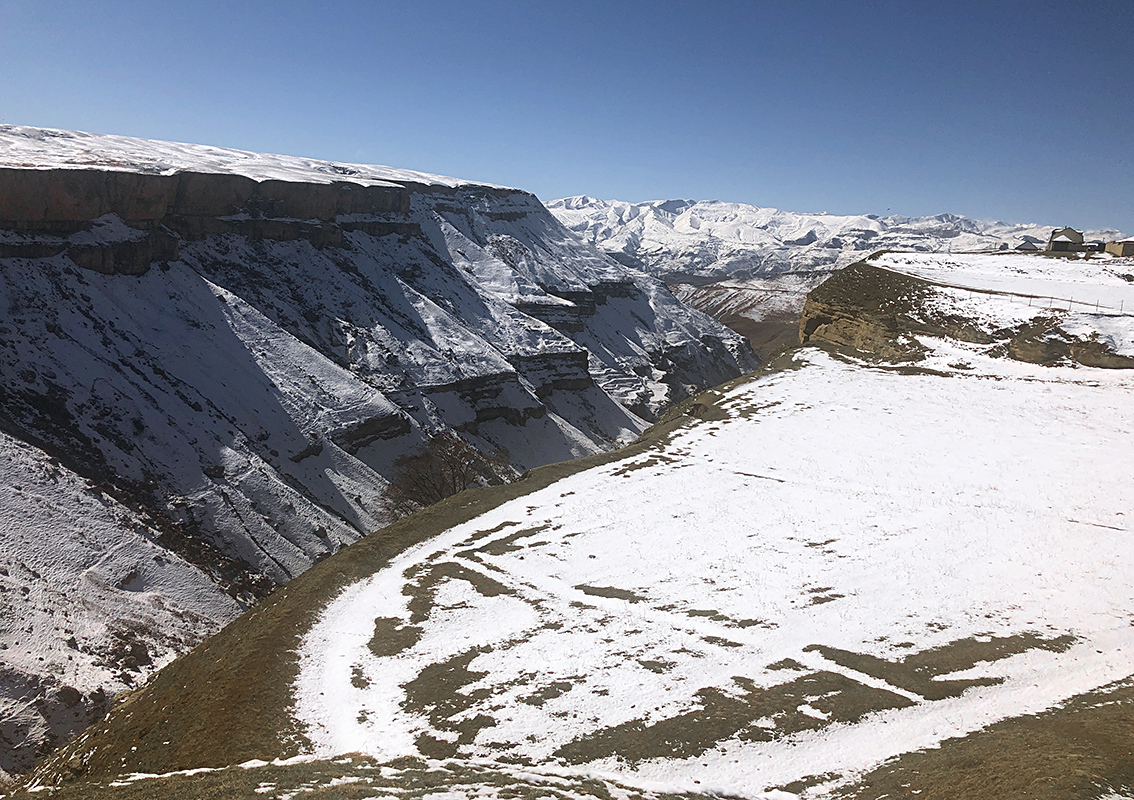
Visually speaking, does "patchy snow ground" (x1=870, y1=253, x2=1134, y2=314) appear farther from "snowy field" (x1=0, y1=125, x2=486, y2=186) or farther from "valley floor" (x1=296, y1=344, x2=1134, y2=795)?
"snowy field" (x1=0, y1=125, x2=486, y2=186)

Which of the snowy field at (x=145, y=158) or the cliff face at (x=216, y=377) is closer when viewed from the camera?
the cliff face at (x=216, y=377)

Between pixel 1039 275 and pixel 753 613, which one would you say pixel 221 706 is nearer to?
pixel 753 613

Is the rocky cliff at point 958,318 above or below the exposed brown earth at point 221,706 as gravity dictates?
above

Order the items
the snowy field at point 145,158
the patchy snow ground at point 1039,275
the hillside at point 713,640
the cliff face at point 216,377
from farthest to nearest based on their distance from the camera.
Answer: the snowy field at point 145,158
the patchy snow ground at point 1039,275
the cliff face at point 216,377
the hillside at point 713,640

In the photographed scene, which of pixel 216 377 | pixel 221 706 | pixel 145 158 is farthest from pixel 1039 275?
pixel 145 158

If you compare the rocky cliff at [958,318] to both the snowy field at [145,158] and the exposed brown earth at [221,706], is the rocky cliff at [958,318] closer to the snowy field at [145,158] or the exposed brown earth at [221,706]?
the exposed brown earth at [221,706]

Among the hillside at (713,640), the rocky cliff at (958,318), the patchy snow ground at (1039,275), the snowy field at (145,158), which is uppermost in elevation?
the snowy field at (145,158)

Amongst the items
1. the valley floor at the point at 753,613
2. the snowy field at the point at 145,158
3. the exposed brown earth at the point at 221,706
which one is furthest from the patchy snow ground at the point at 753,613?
the snowy field at the point at 145,158
